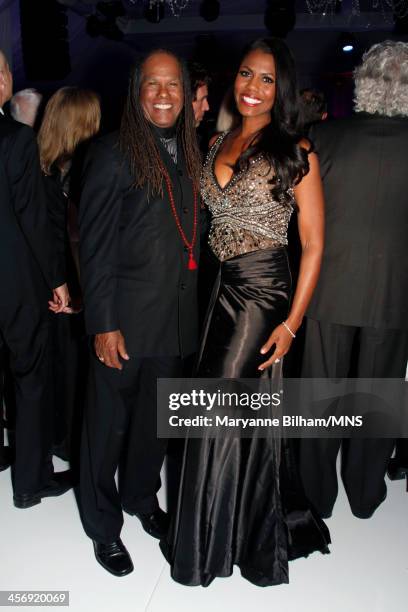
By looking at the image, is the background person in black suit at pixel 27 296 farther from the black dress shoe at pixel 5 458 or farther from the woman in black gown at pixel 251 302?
the woman in black gown at pixel 251 302

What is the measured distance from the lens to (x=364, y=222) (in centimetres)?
220

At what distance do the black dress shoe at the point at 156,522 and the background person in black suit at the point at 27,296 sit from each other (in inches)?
17.9

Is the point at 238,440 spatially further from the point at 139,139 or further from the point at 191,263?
the point at 139,139

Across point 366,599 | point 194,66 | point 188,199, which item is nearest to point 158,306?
point 188,199

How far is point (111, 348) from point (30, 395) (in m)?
0.70

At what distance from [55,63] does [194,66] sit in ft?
18.1

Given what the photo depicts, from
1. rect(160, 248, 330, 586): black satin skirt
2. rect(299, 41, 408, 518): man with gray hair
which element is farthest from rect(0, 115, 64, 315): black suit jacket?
rect(299, 41, 408, 518): man with gray hair

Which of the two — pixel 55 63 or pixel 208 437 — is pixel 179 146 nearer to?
pixel 208 437

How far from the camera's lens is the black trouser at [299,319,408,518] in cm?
236

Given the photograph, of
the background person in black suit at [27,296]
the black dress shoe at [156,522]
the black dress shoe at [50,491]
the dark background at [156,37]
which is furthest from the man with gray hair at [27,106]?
the dark background at [156,37]

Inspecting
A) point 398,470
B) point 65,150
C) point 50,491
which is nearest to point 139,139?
point 65,150

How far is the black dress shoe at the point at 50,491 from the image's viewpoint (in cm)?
244

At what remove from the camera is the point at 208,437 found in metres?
1.94

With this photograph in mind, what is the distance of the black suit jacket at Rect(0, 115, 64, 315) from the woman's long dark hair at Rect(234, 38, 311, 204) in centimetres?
77
